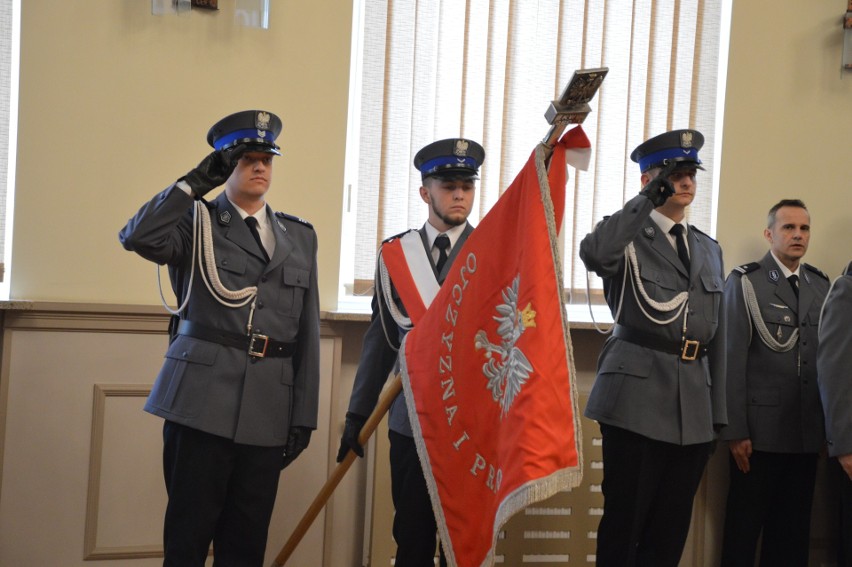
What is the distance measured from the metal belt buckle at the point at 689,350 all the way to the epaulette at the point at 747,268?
1.00 m

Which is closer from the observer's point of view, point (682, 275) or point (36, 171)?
point (682, 275)

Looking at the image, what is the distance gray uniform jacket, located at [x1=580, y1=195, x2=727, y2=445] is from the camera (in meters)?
2.64

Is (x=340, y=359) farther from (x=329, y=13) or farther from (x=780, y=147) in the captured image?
(x=780, y=147)

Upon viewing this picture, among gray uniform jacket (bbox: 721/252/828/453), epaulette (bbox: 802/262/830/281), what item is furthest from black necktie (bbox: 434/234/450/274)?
epaulette (bbox: 802/262/830/281)

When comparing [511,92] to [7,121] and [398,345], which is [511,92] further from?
[7,121]

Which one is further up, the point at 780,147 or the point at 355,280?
the point at 780,147

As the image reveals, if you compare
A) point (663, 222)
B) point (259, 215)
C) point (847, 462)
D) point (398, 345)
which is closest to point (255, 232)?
point (259, 215)

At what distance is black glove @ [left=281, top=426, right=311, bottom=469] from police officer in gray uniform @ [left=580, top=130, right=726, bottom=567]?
0.89m

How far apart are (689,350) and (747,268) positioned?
107 cm

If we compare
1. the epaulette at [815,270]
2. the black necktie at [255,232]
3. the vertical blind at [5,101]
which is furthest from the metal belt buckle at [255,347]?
the epaulette at [815,270]

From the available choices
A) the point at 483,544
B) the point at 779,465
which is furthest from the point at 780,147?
the point at 483,544

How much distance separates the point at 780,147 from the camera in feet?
13.1

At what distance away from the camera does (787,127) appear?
3998 mm

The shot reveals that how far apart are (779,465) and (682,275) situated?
1.26 m
